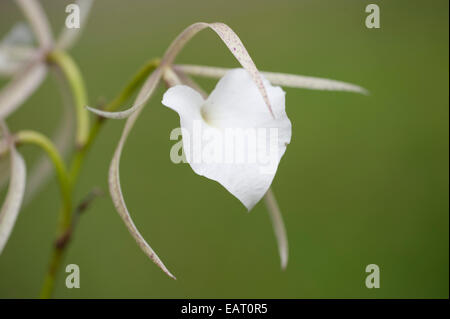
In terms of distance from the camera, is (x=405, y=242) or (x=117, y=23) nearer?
(x=405, y=242)

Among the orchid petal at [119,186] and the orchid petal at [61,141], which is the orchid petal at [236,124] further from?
the orchid petal at [61,141]

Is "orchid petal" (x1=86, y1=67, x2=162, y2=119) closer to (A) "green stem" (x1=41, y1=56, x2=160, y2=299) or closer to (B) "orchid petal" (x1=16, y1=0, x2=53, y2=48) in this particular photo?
(A) "green stem" (x1=41, y1=56, x2=160, y2=299)

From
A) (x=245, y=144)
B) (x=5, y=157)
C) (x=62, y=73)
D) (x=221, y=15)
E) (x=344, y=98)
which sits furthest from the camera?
(x=221, y=15)

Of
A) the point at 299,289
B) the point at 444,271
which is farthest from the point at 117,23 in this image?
the point at 444,271

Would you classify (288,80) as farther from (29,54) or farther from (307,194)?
(307,194)
